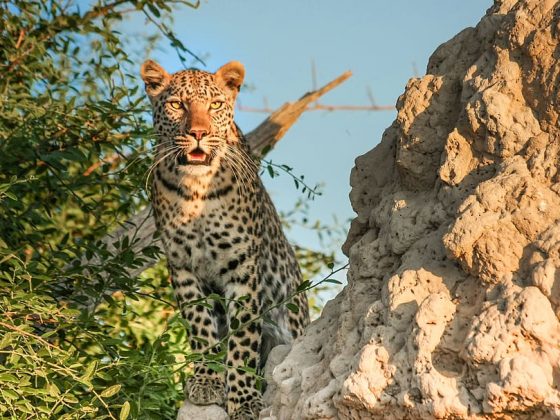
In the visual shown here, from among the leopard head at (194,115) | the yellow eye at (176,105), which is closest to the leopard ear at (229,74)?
the leopard head at (194,115)

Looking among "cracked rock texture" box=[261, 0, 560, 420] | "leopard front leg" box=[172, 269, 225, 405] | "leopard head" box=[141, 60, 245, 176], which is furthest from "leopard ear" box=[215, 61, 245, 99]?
"cracked rock texture" box=[261, 0, 560, 420]

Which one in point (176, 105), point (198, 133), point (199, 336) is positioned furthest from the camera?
point (176, 105)

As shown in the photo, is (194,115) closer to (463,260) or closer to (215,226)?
(215,226)

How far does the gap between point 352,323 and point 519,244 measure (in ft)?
3.34

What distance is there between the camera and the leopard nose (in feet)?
Result: 24.3

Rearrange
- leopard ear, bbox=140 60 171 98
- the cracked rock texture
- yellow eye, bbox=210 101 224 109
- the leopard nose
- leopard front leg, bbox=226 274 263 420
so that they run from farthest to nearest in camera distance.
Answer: leopard ear, bbox=140 60 171 98
yellow eye, bbox=210 101 224 109
the leopard nose
leopard front leg, bbox=226 274 263 420
the cracked rock texture

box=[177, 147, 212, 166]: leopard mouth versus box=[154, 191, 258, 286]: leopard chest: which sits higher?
box=[177, 147, 212, 166]: leopard mouth

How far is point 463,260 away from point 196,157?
3249mm

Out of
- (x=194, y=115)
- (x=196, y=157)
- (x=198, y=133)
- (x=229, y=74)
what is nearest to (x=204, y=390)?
(x=196, y=157)

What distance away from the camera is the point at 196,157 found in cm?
748

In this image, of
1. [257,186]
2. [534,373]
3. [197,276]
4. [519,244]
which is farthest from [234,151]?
[534,373]

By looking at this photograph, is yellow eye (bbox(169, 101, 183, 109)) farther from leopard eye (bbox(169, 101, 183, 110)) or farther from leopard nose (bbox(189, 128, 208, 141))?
leopard nose (bbox(189, 128, 208, 141))

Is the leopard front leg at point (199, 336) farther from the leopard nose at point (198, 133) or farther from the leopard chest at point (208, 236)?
the leopard nose at point (198, 133)

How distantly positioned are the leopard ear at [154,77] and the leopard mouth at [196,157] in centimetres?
82
